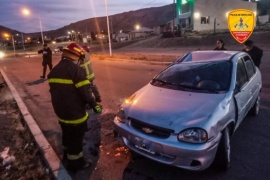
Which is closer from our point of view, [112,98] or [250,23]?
[250,23]

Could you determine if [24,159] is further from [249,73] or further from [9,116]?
[249,73]

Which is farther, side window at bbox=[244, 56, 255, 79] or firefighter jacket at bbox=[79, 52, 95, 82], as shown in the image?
firefighter jacket at bbox=[79, 52, 95, 82]

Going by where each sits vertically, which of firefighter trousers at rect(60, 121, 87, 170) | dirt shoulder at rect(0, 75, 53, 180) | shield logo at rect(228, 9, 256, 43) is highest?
shield logo at rect(228, 9, 256, 43)

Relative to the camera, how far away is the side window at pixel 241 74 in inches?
171

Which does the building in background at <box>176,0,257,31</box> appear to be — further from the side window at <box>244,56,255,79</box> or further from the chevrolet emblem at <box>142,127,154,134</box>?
the chevrolet emblem at <box>142,127,154,134</box>

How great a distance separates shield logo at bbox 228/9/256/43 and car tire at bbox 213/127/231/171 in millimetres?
3393

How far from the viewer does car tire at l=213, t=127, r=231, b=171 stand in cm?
341

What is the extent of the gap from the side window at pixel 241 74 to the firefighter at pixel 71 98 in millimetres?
2394

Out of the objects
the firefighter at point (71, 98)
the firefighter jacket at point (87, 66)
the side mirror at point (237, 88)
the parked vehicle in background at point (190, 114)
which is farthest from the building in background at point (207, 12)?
the firefighter at point (71, 98)

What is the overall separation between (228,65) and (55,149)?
3.28 meters

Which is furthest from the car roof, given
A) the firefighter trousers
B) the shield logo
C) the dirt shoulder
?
the dirt shoulder

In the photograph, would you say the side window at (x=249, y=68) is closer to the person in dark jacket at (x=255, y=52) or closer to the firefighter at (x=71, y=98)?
the person in dark jacket at (x=255, y=52)

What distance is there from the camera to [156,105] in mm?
3641

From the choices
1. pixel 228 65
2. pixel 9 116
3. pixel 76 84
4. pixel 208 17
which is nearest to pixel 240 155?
pixel 228 65
